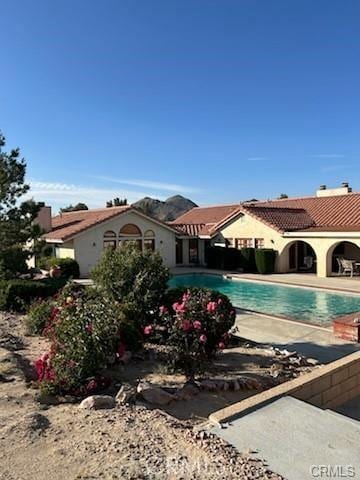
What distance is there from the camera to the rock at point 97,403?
7.22m

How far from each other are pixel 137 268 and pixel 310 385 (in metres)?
7.41

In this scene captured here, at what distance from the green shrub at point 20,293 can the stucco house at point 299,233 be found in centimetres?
2147

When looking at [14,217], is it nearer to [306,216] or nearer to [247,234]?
[247,234]

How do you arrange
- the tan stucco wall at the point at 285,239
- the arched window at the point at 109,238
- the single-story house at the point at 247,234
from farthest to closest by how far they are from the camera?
the arched window at the point at 109,238 → the single-story house at the point at 247,234 → the tan stucco wall at the point at 285,239

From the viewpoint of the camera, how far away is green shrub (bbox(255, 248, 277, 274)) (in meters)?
34.2

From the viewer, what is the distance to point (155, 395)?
7.84 metres

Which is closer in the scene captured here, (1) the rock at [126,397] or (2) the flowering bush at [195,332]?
(1) the rock at [126,397]

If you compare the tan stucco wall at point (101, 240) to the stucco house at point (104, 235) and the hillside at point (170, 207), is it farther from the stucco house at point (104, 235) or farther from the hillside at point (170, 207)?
the hillside at point (170, 207)

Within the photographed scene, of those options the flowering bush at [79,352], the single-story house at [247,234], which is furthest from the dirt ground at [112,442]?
the single-story house at [247,234]

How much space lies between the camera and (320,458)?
17.1ft

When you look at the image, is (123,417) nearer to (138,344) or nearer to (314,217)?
(138,344)

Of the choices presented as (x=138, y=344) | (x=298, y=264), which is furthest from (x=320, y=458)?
(x=298, y=264)

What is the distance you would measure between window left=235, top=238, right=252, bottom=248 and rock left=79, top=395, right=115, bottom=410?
1216 inches

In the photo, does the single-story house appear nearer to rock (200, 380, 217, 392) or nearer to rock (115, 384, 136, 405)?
rock (200, 380, 217, 392)
